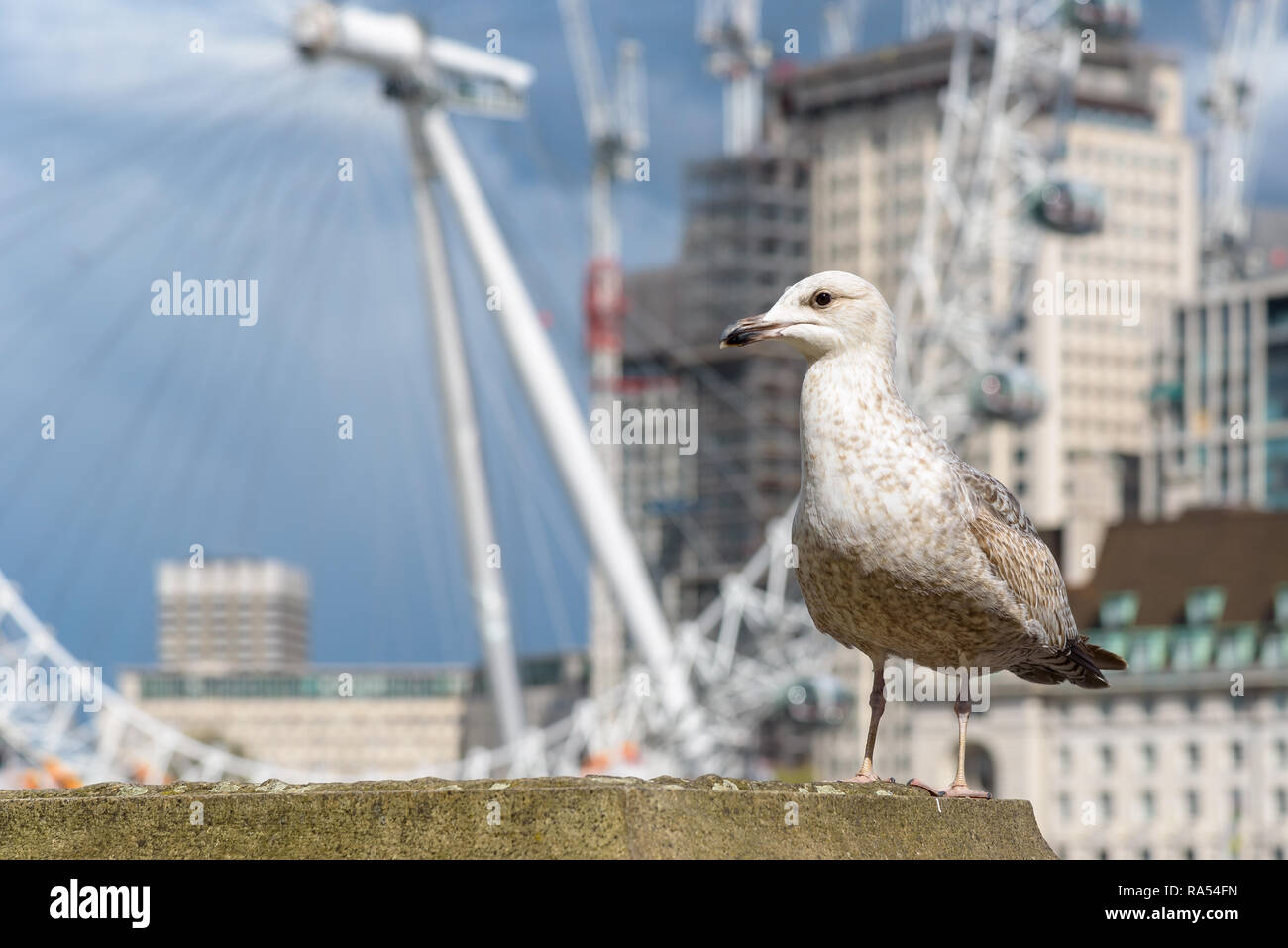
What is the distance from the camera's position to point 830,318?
851 cm

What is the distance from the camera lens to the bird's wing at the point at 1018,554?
8.65 meters

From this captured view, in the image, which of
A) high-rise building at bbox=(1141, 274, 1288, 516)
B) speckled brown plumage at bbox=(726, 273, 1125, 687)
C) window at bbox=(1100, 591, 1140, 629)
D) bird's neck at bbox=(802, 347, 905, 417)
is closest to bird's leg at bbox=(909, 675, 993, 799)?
speckled brown plumage at bbox=(726, 273, 1125, 687)

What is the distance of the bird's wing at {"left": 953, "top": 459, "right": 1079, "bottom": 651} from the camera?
865 cm

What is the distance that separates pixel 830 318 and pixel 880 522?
792mm

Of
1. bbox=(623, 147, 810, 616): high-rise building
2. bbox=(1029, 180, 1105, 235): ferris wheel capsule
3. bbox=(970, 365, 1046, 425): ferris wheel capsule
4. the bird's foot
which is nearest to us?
the bird's foot

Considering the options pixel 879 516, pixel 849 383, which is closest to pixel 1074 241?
pixel 849 383

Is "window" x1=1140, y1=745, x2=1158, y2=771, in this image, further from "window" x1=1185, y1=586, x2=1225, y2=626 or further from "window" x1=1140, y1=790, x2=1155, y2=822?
"window" x1=1185, y1=586, x2=1225, y2=626

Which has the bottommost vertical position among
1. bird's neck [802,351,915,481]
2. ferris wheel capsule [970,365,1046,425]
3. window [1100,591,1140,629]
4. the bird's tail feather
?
window [1100,591,1140,629]

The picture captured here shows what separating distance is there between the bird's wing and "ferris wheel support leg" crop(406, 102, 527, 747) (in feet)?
149

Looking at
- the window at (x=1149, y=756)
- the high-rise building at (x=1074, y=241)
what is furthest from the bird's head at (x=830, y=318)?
the high-rise building at (x=1074, y=241)

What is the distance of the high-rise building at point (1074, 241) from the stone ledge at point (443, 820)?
133 m

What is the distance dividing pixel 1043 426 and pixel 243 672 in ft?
244

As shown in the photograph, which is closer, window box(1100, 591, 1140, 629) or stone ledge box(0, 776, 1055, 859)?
stone ledge box(0, 776, 1055, 859)

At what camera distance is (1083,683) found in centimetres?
963
